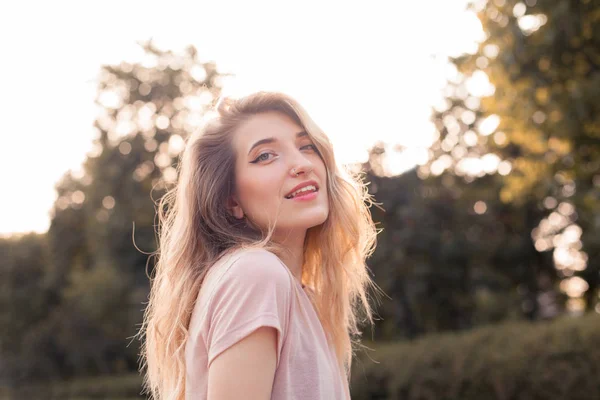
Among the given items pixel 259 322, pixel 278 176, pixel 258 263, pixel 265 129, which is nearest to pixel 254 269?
pixel 258 263

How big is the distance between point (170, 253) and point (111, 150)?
2775 centimetres

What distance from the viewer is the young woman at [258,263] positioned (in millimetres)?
1827

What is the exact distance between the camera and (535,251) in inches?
827

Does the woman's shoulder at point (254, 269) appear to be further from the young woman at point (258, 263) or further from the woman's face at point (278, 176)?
the woman's face at point (278, 176)

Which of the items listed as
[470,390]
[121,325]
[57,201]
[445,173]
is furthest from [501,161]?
[57,201]

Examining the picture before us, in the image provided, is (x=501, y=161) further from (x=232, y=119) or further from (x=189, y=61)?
(x=232, y=119)

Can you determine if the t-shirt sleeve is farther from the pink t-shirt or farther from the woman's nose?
the woman's nose

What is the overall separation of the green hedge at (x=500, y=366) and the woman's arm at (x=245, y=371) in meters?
6.61

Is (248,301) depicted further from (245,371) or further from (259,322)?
(245,371)

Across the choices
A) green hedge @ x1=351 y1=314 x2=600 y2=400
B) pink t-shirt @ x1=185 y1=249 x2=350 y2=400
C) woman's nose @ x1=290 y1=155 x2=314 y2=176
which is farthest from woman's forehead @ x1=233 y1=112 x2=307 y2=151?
green hedge @ x1=351 y1=314 x2=600 y2=400

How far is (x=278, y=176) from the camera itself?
2293 millimetres

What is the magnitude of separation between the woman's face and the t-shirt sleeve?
1.21 ft

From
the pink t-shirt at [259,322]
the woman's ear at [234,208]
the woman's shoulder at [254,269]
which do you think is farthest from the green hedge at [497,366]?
the woman's shoulder at [254,269]

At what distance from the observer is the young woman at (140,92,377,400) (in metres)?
1.83
